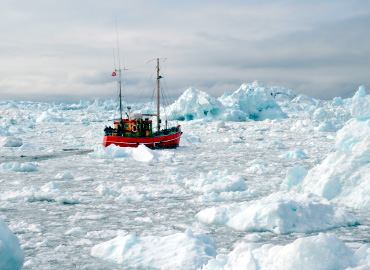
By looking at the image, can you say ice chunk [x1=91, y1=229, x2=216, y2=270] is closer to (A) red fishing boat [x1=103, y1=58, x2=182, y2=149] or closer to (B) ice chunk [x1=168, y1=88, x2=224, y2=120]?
(A) red fishing boat [x1=103, y1=58, x2=182, y2=149]

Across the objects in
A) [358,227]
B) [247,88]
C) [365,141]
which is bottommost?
[358,227]

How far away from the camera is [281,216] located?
6.18 m

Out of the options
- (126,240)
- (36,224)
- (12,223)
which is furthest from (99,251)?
(12,223)

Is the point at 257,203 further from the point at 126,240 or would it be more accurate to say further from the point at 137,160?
the point at 137,160

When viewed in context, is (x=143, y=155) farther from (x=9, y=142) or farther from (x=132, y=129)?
(x=9, y=142)

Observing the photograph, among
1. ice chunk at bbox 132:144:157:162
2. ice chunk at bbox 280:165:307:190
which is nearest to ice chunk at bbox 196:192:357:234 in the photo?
ice chunk at bbox 280:165:307:190

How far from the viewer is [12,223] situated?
6.45m

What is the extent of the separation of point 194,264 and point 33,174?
9404 mm

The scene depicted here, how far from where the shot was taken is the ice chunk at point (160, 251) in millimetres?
4535

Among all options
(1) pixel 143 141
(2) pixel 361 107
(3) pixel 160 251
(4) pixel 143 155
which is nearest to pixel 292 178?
(2) pixel 361 107

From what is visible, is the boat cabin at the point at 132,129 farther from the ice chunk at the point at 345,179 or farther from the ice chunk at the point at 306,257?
the ice chunk at the point at 306,257

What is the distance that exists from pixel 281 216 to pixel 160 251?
235cm

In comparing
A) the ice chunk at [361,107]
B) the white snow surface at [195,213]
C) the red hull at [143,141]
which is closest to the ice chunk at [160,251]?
the white snow surface at [195,213]

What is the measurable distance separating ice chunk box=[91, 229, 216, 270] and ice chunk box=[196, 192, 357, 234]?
4.65 feet
